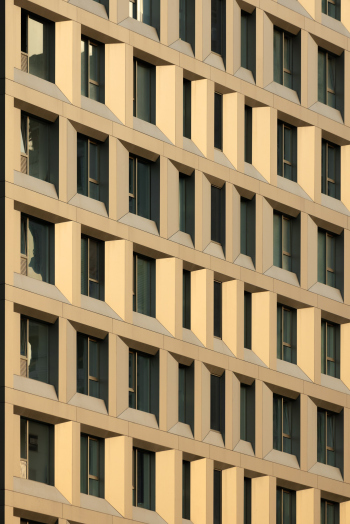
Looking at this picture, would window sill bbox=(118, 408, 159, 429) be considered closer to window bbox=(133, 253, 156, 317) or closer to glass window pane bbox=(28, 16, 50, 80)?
window bbox=(133, 253, 156, 317)

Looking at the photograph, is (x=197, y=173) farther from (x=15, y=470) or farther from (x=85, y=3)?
(x=15, y=470)

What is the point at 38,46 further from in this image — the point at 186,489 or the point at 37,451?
the point at 186,489

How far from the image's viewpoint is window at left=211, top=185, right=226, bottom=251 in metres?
66.2

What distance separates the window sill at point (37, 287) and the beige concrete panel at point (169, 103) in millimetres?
7931

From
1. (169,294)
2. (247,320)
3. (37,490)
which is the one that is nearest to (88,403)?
(37,490)

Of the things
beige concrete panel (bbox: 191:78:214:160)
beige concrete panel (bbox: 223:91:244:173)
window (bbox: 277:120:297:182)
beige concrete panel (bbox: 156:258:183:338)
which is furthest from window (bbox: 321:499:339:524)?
beige concrete panel (bbox: 191:78:214:160)

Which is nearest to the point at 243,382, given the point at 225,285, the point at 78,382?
the point at 225,285

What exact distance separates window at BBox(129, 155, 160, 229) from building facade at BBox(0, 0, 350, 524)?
57mm

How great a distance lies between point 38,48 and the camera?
6094 cm

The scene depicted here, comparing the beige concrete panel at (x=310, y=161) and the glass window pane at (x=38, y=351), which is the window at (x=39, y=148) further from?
the beige concrete panel at (x=310, y=161)

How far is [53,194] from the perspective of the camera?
59.9 metres

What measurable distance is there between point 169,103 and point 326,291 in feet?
33.2

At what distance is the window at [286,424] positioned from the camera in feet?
222

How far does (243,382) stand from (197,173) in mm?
7324
